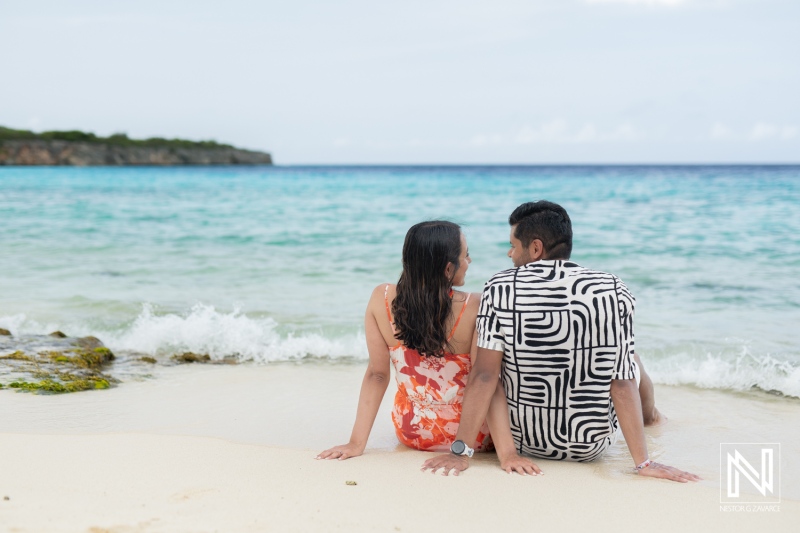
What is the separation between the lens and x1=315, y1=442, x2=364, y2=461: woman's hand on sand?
3.47 m

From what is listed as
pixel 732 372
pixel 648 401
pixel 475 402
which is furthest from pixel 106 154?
pixel 475 402

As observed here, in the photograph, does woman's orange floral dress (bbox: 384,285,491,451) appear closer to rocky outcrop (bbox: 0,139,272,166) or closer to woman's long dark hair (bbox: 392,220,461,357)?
woman's long dark hair (bbox: 392,220,461,357)

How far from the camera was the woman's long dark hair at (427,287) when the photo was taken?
126 inches

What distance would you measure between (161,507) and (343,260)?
9.36m

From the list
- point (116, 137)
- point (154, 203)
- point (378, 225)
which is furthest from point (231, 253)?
point (116, 137)

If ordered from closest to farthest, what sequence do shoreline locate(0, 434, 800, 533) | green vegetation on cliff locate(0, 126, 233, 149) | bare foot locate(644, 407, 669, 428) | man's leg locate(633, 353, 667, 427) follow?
shoreline locate(0, 434, 800, 533) → man's leg locate(633, 353, 667, 427) → bare foot locate(644, 407, 669, 428) → green vegetation on cliff locate(0, 126, 233, 149)

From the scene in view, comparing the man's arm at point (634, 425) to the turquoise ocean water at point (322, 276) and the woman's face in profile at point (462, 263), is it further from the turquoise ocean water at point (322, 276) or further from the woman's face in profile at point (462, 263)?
the turquoise ocean water at point (322, 276)

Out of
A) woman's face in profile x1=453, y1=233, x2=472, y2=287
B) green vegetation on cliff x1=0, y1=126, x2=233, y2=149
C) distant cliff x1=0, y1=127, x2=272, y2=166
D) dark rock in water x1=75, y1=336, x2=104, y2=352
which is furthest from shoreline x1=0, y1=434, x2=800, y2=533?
green vegetation on cliff x1=0, y1=126, x2=233, y2=149

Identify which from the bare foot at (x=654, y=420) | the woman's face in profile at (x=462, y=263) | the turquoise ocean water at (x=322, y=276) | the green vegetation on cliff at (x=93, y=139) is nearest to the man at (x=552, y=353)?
the woman's face in profile at (x=462, y=263)

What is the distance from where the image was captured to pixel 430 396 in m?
3.54

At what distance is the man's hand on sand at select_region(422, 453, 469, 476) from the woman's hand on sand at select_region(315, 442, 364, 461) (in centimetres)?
37

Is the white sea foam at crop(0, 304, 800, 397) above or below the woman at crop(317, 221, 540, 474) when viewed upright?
below

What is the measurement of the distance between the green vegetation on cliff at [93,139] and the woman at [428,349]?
275 ft

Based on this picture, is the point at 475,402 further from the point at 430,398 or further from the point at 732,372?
the point at 732,372
